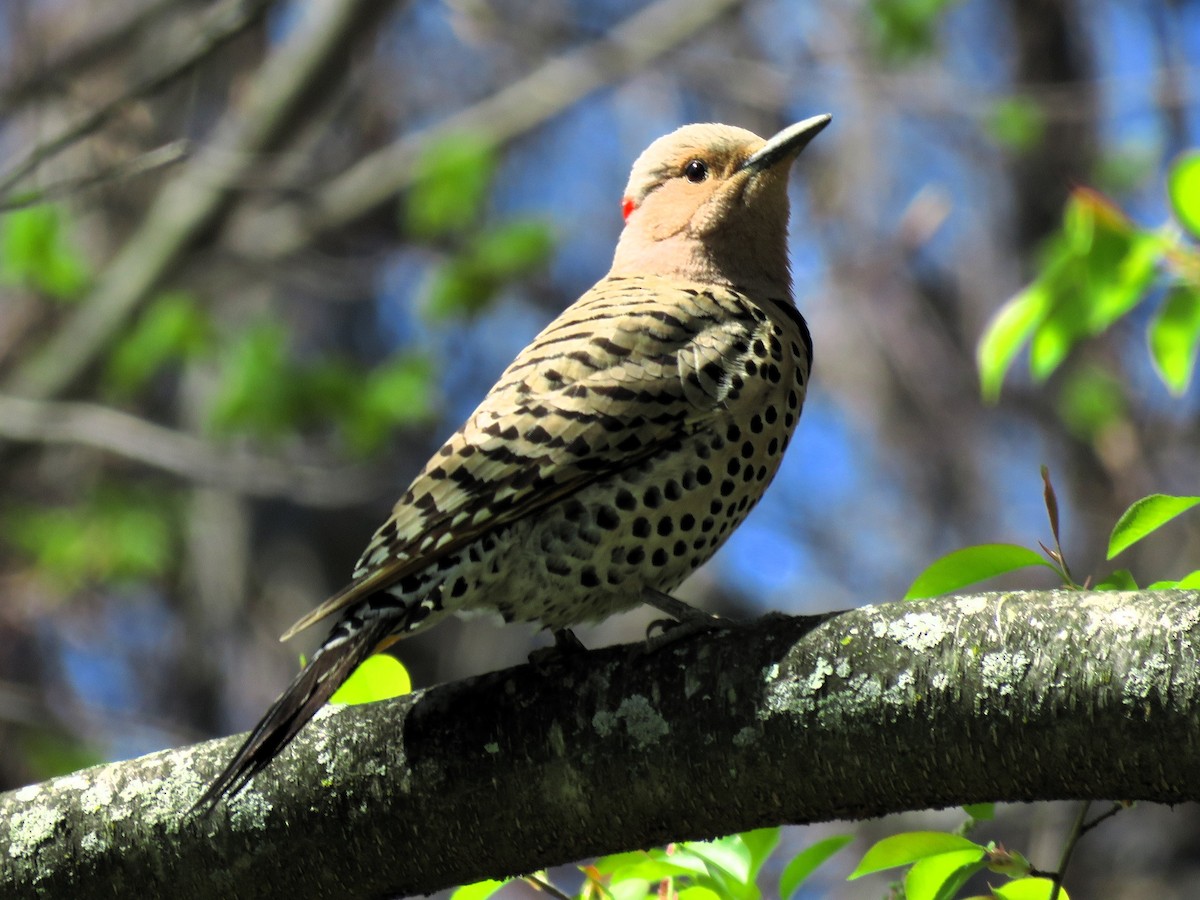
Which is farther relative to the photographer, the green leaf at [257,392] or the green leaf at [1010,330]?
the green leaf at [257,392]

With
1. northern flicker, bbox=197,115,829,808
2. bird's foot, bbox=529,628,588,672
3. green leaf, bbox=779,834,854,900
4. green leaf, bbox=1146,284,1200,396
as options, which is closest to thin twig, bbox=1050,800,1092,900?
green leaf, bbox=779,834,854,900

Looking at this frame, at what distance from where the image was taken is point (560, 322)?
3.80m

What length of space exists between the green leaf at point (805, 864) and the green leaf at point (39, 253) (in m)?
5.22

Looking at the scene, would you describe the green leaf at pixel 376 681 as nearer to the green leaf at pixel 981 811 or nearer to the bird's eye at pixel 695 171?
the green leaf at pixel 981 811

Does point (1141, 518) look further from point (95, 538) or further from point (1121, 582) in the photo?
point (95, 538)

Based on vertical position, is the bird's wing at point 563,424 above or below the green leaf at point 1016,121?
below

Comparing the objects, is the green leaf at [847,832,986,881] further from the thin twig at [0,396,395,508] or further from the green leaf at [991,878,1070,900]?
the thin twig at [0,396,395,508]

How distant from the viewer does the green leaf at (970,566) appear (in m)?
2.33

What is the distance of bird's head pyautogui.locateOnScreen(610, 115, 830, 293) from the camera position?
4141 mm

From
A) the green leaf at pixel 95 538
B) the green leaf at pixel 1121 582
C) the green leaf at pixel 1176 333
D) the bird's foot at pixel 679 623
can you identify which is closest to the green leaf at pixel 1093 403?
the green leaf at pixel 1176 333

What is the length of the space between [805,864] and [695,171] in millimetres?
2452

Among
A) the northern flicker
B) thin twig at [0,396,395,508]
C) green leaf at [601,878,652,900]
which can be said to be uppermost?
thin twig at [0,396,395,508]

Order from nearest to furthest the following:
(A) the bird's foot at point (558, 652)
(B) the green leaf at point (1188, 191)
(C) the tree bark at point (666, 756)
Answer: (C) the tree bark at point (666, 756)
(A) the bird's foot at point (558, 652)
(B) the green leaf at point (1188, 191)

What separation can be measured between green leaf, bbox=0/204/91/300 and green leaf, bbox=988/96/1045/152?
5018mm
